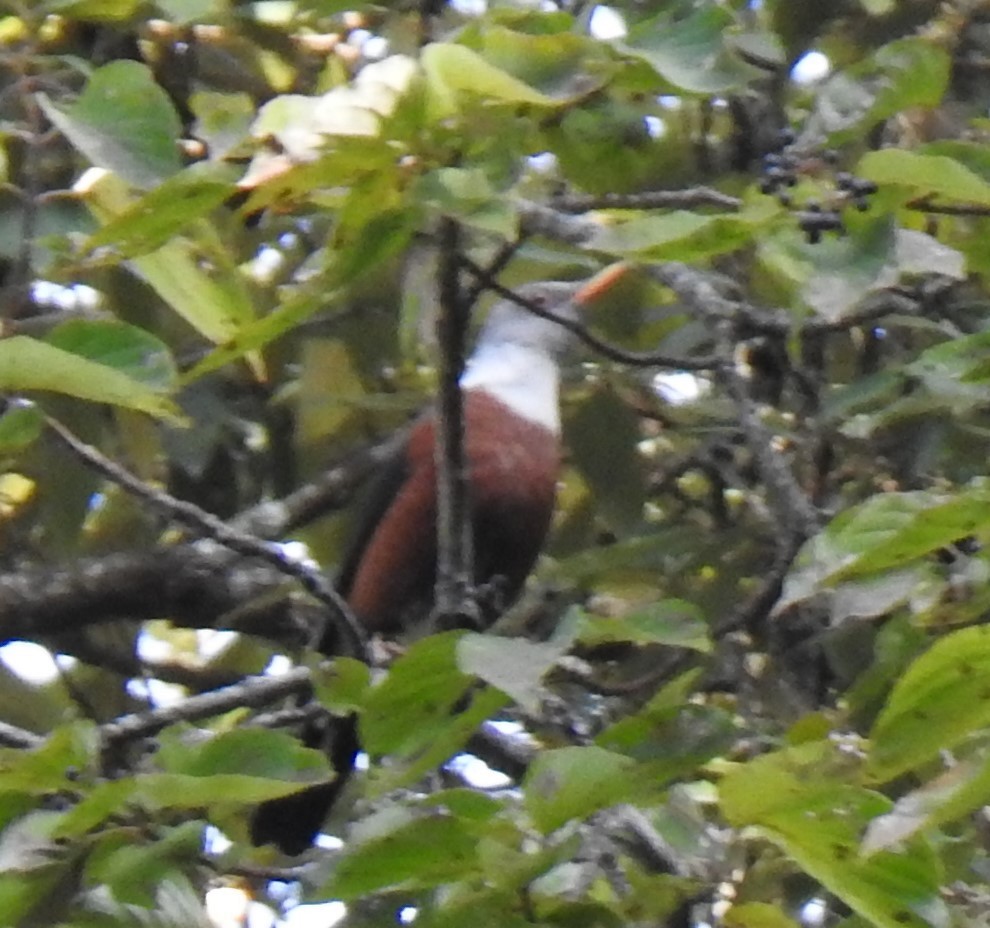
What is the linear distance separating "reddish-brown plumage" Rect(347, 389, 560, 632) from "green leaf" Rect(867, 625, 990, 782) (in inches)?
69.0

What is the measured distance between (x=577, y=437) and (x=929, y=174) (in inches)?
59.8

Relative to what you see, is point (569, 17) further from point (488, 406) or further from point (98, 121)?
point (488, 406)

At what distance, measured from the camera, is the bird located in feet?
10.3

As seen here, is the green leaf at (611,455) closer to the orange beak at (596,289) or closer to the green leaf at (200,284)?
the orange beak at (596,289)

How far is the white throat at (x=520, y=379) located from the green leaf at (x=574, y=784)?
200 centimetres

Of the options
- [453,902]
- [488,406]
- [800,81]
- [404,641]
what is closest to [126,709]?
[404,641]

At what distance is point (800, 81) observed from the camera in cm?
313

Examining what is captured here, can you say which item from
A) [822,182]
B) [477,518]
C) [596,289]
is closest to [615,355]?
[822,182]

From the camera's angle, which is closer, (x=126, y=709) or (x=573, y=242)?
(x=573, y=242)

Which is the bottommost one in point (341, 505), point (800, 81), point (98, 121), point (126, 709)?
point (126, 709)

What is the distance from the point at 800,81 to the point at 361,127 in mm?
1947

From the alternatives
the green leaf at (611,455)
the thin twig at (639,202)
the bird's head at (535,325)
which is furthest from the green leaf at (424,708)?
the bird's head at (535,325)

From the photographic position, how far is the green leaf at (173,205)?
1.41m

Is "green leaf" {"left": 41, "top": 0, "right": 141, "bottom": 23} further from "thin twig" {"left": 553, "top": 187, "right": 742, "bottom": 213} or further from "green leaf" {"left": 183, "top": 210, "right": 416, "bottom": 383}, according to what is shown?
"green leaf" {"left": 183, "top": 210, "right": 416, "bottom": 383}
